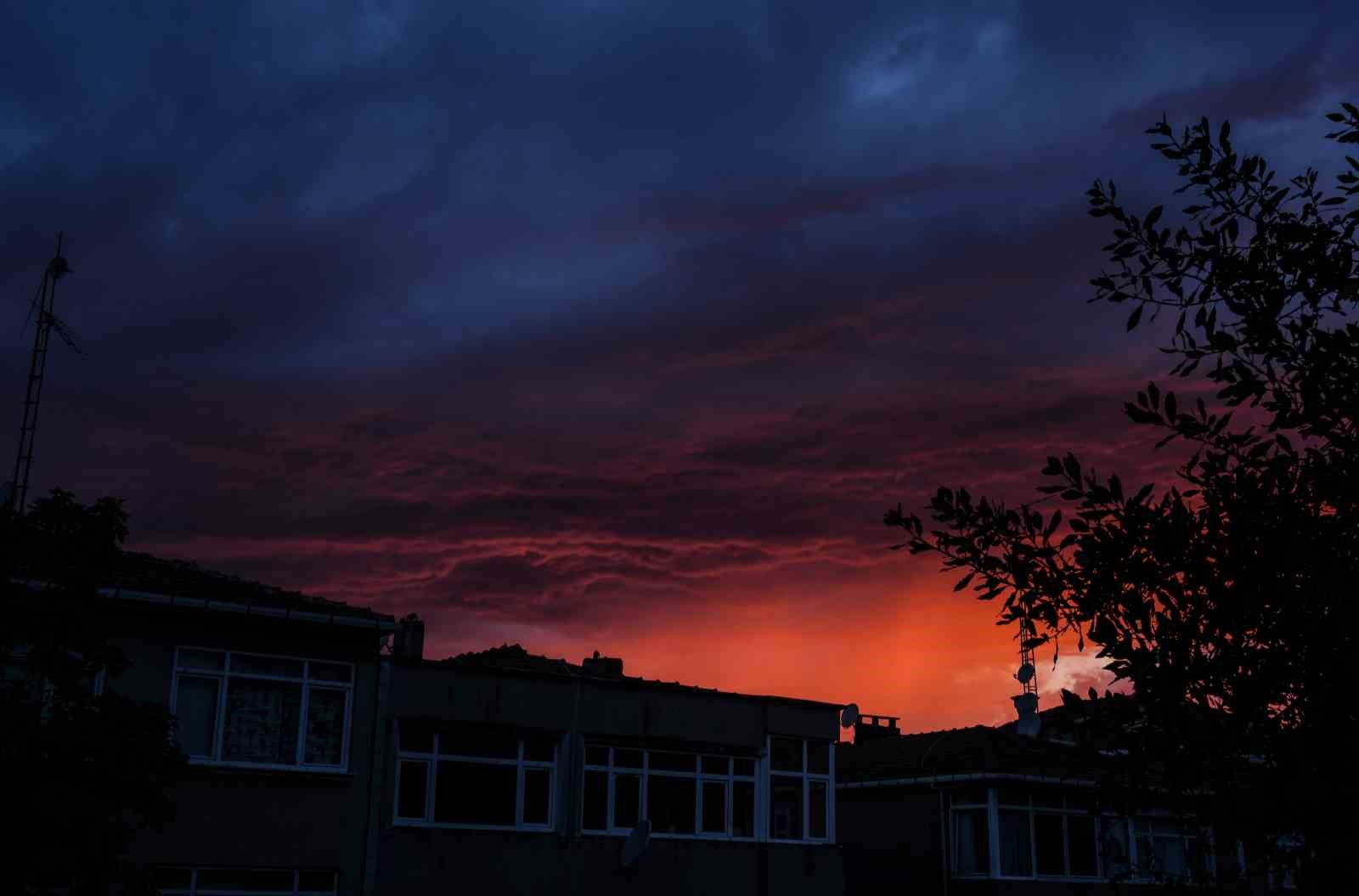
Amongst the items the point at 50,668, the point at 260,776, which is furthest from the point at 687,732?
the point at 50,668

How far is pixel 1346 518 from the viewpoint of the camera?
746 cm

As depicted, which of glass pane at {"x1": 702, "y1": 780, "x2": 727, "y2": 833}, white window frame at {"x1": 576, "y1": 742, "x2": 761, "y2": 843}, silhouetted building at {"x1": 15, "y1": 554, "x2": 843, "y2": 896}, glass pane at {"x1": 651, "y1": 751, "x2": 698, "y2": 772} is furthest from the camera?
glass pane at {"x1": 702, "y1": 780, "x2": 727, "y2": 833}

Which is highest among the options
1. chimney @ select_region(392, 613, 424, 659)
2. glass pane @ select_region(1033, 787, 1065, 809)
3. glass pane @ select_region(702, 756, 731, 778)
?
chimney @ select_region(392, 613, 424, 659)

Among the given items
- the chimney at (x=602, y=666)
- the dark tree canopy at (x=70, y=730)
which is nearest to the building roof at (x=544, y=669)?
the chimney at (x=602, y=666)

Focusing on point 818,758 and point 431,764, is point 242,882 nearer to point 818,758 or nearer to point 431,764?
point 431,764

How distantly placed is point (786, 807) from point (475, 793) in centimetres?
907

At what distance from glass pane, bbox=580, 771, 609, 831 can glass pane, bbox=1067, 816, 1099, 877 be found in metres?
16.6

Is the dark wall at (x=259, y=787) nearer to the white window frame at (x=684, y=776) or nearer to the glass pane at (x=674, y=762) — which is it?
the white window frame at (x=684, y=776)

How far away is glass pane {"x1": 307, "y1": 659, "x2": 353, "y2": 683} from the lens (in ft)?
89.7

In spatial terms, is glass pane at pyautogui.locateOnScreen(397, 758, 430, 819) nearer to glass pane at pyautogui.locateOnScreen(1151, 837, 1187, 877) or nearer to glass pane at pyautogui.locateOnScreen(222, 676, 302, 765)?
glass pane at pyautogui.locateOnScreen(222, 676, 302, 765)

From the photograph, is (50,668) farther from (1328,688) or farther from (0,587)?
(1328,688)

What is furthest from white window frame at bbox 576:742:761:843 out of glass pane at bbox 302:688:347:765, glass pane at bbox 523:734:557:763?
glass pane at bbox 302:688:347:765

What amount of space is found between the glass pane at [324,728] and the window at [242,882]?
7.37 ft

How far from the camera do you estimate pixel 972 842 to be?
39188 millimetres
